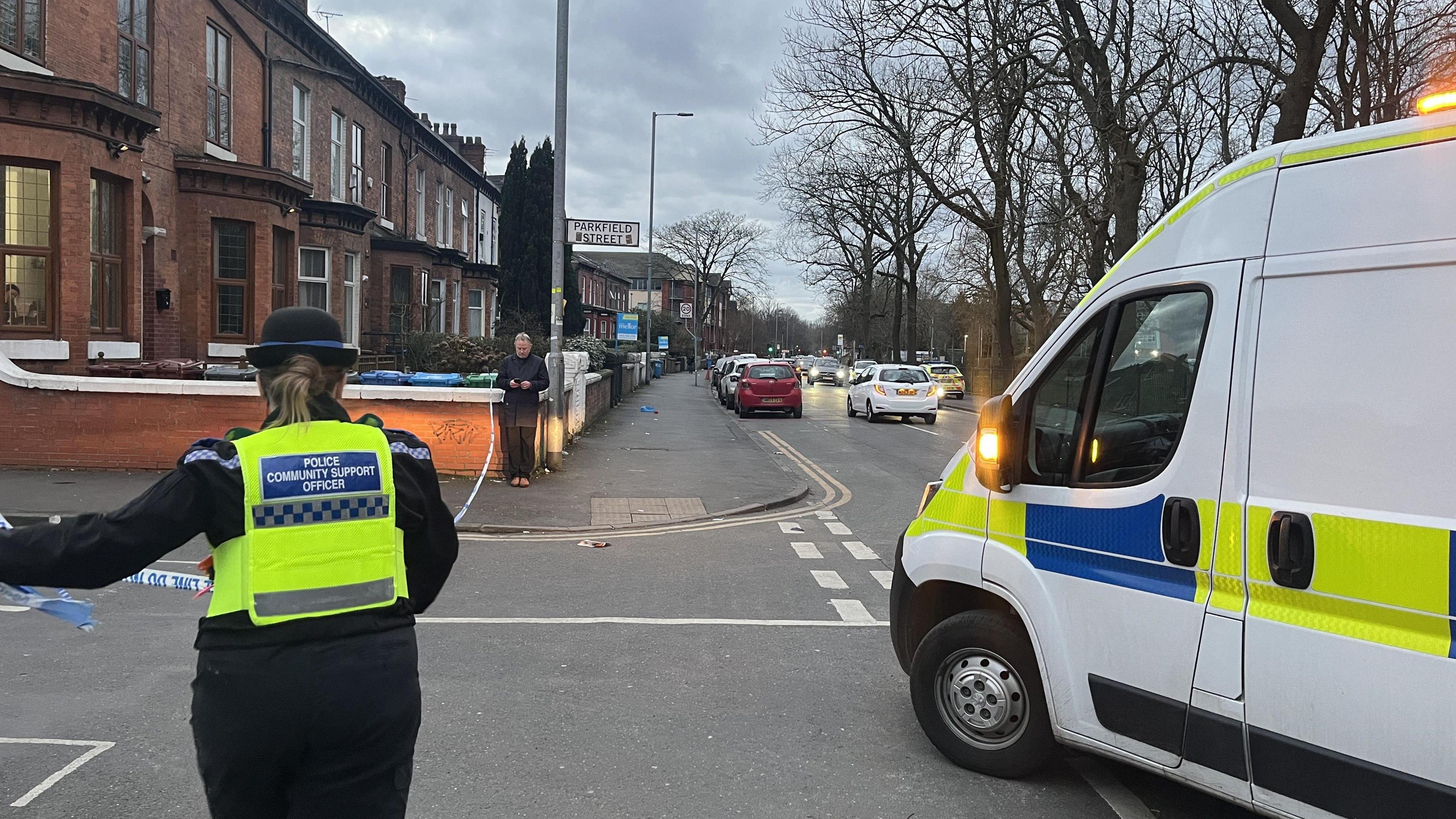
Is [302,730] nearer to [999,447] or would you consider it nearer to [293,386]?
[293,386]

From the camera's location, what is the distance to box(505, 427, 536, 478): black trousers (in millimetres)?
12602

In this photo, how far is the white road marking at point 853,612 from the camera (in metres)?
6.90

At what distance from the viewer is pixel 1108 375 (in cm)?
388

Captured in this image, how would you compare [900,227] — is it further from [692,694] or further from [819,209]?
[692,694]

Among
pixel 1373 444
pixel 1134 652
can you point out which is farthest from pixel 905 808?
pixel 1373 444

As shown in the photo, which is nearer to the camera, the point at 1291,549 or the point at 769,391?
the point at 1291,549

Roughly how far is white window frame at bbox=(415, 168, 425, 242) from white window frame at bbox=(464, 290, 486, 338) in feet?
14.4

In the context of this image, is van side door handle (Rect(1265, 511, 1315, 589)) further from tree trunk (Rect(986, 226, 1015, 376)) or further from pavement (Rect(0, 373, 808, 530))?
tree trunk (Rect(986, 226, 1015, 376))

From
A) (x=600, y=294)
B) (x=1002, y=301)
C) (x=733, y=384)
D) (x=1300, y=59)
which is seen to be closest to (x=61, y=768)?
(x=1300, y=59)

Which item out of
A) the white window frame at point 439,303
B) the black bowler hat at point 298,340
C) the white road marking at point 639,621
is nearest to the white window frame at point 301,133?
the white window frame at point 439,303

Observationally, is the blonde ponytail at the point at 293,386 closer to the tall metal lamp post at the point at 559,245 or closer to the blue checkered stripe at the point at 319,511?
the blue checkered stripe at the point at 319,511

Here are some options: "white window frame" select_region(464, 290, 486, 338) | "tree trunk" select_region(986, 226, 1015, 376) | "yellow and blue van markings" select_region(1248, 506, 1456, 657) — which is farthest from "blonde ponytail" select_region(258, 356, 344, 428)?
"white window frame" select_region(464, 290, 486, 338)

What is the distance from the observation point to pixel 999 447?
162 inches

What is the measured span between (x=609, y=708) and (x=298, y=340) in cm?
303
